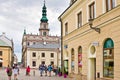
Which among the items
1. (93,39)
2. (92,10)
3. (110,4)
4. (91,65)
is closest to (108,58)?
(93,39)

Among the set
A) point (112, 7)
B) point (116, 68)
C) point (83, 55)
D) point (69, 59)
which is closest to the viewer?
point (116, 68)

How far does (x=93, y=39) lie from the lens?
2050 centimetres

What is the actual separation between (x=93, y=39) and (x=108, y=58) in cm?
277

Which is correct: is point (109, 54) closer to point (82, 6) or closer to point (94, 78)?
point (94, 78)

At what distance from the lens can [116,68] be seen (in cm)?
1673

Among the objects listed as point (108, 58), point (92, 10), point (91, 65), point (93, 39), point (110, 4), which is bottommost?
point (91, 65)

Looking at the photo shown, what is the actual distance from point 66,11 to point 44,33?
4747 inches

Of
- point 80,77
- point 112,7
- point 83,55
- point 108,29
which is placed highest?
point 112,7

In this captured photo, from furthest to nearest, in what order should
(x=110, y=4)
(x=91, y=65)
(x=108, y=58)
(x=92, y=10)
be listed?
(x=91, y=65) < (x=92, y=10) < (x=110, y=4) < (x=108, y=58)

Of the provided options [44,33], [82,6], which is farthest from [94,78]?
[44,33]

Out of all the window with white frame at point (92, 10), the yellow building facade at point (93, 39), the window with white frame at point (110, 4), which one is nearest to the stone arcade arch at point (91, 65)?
the yellow building facade at point (93, 39)

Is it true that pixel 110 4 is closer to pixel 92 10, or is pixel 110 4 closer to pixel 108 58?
pixel 108 58

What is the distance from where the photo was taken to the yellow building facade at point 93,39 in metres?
17.1

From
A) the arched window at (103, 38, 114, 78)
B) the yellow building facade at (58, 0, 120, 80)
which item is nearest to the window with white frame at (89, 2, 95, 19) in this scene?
the yellow building facade at (58, 0, 120, 80)
